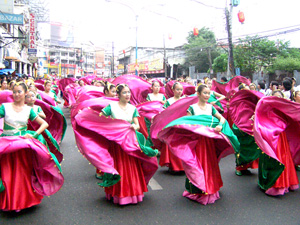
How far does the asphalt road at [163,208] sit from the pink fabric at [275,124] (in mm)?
745

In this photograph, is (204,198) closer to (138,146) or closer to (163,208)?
(163,208)

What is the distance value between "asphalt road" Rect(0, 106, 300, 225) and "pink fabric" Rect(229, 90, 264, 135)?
41.6 inches

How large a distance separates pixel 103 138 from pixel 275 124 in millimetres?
2622

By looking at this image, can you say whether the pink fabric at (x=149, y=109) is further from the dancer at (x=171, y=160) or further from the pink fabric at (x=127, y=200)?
the pink fabric at (x=127, y=200)

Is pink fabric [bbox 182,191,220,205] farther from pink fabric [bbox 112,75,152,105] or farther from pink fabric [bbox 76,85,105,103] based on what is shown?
pink fabric [bbox 112,75,152,105]

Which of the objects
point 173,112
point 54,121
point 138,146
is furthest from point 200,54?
point 138,146

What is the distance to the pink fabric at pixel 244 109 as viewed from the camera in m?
5.67

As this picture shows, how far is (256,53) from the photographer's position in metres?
28.7

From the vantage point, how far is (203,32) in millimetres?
45719

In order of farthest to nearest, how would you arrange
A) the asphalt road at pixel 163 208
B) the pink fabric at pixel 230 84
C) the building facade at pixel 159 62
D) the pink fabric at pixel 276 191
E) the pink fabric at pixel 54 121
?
the building facade at pixel 159 62, the pink fabric at pixel 230 84, the pink fabric at pixel 54 121, the pink fabric at pixel 276 191, the asphalt road at pixel 163 208

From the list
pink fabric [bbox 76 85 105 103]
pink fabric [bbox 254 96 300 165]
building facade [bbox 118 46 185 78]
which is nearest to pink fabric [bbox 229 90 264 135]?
pink fabric [bbox 254 96 300 165]

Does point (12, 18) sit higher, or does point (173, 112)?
point (12, 18)

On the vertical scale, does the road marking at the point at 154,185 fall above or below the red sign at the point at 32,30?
below

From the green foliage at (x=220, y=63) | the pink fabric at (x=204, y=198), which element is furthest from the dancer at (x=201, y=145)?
the green foliage at (x=220, y=63)
